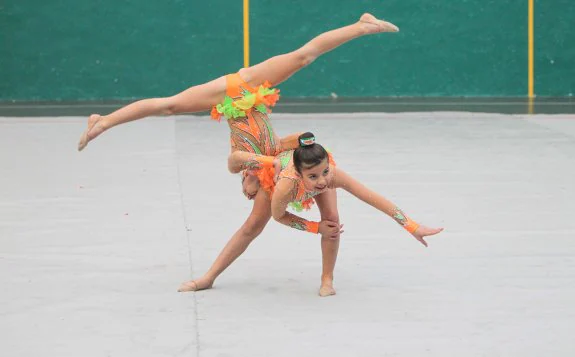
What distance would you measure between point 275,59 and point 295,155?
0.64 m

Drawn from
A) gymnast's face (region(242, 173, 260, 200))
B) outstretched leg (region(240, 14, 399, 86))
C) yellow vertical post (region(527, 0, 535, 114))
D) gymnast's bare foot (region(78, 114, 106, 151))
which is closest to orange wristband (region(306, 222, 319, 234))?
gymnast's face (region(242, 173, 260, 200))

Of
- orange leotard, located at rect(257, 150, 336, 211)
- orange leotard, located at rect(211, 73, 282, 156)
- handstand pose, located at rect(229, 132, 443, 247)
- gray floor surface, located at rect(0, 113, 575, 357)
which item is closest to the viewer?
gray floor surface, located at rect(0, 113, 575, 357)

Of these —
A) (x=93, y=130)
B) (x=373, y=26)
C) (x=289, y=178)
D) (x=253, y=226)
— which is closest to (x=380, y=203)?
(x=289, y=178)

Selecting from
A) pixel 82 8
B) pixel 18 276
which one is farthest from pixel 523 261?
pixel 82 8

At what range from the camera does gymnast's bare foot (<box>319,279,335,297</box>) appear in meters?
5.79

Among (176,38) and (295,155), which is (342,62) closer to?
(176,38)

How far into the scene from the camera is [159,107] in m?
5.69

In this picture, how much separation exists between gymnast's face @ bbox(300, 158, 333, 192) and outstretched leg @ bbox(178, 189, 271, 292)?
418mm

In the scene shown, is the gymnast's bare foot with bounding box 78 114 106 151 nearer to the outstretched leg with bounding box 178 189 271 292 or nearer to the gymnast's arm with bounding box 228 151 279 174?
the gymnast's arm with bounding box 228 151 279 174

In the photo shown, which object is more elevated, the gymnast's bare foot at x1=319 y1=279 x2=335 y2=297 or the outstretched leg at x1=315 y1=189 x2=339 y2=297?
the outstretched leg at x1=315 y1=189 x2=339 y2=297

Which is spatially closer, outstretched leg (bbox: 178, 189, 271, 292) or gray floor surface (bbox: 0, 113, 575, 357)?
gray floor surface (bbox: 0, 113, 575, 357)

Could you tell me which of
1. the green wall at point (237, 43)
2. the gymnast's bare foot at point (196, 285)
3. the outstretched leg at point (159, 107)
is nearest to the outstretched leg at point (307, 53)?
the outstretched leg at point (159, 107)

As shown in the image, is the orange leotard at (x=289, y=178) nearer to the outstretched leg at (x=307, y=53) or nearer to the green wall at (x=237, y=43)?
the outstretched leg at (x=307, y=53)

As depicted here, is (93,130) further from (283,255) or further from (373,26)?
(283,255)
